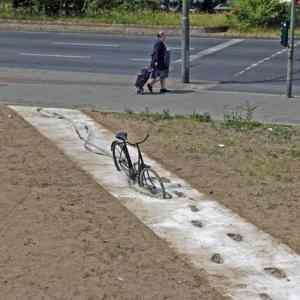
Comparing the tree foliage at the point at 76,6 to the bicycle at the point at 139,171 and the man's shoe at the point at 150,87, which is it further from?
the bicycle at the point at 139,171

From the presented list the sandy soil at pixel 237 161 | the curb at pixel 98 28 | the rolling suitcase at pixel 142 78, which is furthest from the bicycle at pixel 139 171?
the curb at pixel 98 28

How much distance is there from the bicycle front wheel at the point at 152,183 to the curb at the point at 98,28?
23982mm

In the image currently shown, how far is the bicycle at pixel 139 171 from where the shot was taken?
11.1 m

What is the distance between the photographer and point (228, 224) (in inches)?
381

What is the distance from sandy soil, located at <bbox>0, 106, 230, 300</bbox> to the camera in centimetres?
770

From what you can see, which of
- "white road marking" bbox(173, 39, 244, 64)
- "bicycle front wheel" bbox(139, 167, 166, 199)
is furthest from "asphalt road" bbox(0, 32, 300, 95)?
"bicycle front wheel" bbox(139, 167, 166, 199)

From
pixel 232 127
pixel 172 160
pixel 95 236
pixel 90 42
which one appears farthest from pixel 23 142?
pixel 90 42

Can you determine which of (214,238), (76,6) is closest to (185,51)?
(214,238)

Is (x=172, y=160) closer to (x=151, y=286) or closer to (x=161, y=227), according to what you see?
(x=161, y=227)

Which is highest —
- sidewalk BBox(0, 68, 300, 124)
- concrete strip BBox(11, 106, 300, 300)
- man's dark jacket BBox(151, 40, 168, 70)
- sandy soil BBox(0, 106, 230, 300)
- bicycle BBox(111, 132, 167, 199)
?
man's dark jacket BBox(151, 40, 168, 70)

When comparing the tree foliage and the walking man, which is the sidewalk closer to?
the walking man

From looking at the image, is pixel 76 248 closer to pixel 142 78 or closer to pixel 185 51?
pixel 142 78

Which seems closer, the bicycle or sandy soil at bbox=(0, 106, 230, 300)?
sandy soil at bbox=(0, 106, 230, 300)

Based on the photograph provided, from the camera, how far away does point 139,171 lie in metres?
11.2
